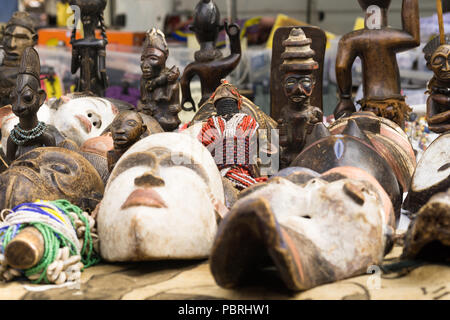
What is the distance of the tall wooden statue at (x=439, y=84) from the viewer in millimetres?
2422

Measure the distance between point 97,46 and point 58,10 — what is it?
367 centimetres

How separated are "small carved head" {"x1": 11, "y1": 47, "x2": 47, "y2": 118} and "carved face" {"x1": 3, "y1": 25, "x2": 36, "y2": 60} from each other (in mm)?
1015

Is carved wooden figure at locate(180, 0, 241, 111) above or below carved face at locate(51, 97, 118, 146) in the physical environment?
above

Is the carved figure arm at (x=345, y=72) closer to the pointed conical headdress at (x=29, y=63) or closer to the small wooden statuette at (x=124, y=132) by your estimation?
the small wooden statuette at (x=124, y=132)

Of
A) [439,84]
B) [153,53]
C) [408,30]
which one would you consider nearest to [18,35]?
[153,53]

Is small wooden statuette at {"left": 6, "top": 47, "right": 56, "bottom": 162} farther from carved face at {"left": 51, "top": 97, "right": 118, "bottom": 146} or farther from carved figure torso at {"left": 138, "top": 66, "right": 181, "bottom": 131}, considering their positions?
carved figure torso at {"left": 138, "top": 66, "right": 181, "bottom": 131}

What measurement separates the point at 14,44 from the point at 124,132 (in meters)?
1.37

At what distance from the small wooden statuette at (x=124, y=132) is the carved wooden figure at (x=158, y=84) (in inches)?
35.0

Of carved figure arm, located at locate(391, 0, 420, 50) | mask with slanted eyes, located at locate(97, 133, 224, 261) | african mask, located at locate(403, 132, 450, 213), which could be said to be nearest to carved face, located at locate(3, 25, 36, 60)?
mask with slanted eyes, located at locate(97, 133, 224, 261)

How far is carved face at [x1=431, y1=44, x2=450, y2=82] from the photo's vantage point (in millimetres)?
2396

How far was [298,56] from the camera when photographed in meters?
2.44

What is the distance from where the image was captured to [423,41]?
4.99m

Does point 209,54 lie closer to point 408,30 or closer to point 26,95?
point 408,30

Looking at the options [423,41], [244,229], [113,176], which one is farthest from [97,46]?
[423,41]
